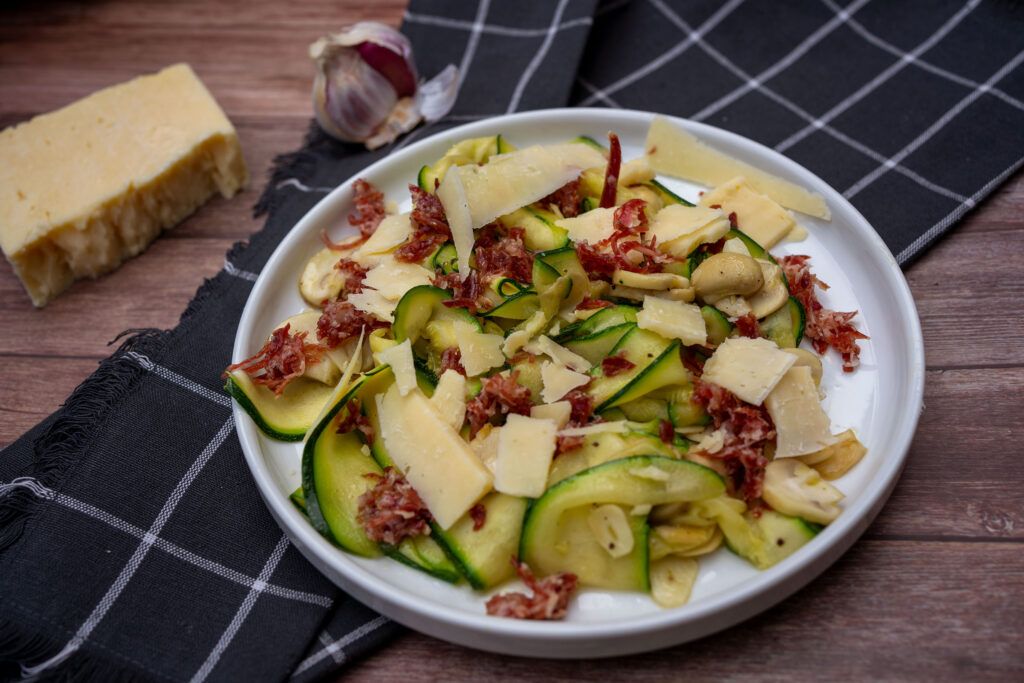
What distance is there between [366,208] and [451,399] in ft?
3.09

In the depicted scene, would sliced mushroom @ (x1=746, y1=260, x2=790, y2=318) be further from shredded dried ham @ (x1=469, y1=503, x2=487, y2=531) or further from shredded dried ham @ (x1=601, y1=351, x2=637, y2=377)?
shredded dried ham @ (x1=469, y1=503, x2=487, y2=531)

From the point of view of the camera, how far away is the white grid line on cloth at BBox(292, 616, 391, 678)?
1989 millimetres

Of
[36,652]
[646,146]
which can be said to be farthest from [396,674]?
[646,146]

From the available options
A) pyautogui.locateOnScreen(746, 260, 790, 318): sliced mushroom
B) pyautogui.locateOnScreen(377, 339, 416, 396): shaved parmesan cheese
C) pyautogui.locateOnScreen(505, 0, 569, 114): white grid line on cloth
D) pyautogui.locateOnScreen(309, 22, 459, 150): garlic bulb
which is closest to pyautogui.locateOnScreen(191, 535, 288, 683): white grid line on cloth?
pyautogui.locateOnScreen(377, 339, 416, 396): shaved parmesan cheese

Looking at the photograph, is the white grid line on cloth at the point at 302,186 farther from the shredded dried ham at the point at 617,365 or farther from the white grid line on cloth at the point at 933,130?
the white grid line on cloth at the point at 933,130

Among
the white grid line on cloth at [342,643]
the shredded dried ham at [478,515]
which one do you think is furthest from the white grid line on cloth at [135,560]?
the shredded dried ham at [478,515]

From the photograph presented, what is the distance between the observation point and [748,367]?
6.71ft

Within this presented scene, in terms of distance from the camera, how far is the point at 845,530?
71.9 inches

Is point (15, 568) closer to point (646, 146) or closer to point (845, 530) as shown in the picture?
point (845, 530)

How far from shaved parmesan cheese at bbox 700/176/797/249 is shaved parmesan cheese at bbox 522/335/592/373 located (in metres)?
0.73

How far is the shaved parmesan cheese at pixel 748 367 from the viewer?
2002mm

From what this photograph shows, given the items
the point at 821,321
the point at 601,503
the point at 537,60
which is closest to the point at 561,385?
the point at 601,503

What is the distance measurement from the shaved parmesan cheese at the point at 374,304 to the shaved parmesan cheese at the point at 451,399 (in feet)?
0.98

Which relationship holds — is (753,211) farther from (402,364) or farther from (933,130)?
(402,364)
